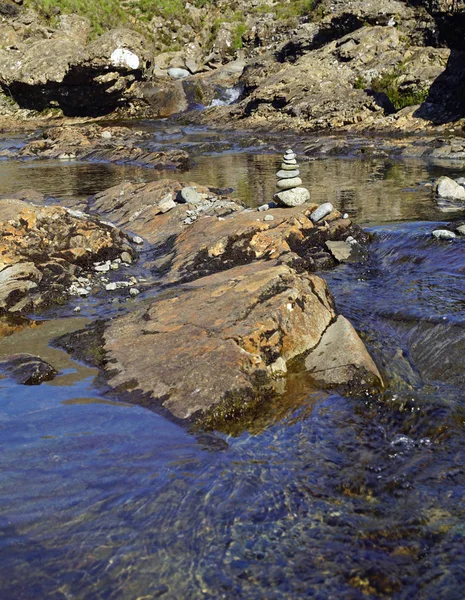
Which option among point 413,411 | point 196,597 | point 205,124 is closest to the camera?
point 196,597

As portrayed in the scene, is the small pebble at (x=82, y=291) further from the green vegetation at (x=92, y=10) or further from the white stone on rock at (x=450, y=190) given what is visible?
the green vegetation at (x=92, y=10)

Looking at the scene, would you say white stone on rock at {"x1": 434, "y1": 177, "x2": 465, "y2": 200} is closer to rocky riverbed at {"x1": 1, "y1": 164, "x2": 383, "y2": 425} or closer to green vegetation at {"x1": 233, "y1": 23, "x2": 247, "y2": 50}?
rocky riverbed at {"x1": 1, "y1": 164, "x2": 383, "y2": 425}

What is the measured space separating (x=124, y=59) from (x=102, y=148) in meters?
13.7

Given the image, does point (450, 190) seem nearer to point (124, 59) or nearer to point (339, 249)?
point (339, 249)

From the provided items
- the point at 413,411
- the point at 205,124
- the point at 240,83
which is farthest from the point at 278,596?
the point at 240,83

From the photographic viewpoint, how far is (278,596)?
320 centimetres

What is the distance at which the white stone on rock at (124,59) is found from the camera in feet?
126

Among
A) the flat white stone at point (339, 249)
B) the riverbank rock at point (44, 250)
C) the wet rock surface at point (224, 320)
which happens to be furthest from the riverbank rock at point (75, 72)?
the flat white stone at point (339, 249)

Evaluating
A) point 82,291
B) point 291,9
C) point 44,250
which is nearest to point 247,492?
point 82,291

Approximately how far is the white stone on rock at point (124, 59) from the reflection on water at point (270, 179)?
15519 mm

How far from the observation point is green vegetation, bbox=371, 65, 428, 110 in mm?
28797

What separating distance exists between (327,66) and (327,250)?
26.5 m

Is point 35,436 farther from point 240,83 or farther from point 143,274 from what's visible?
point 240,83

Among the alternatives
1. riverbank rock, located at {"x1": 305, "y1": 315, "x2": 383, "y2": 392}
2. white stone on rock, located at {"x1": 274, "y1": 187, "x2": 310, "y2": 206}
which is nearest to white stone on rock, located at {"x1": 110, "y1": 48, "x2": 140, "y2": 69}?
white stone on rock, located at {"x1": 274, "y1": 187, "x2": 310, "y2": 206}
